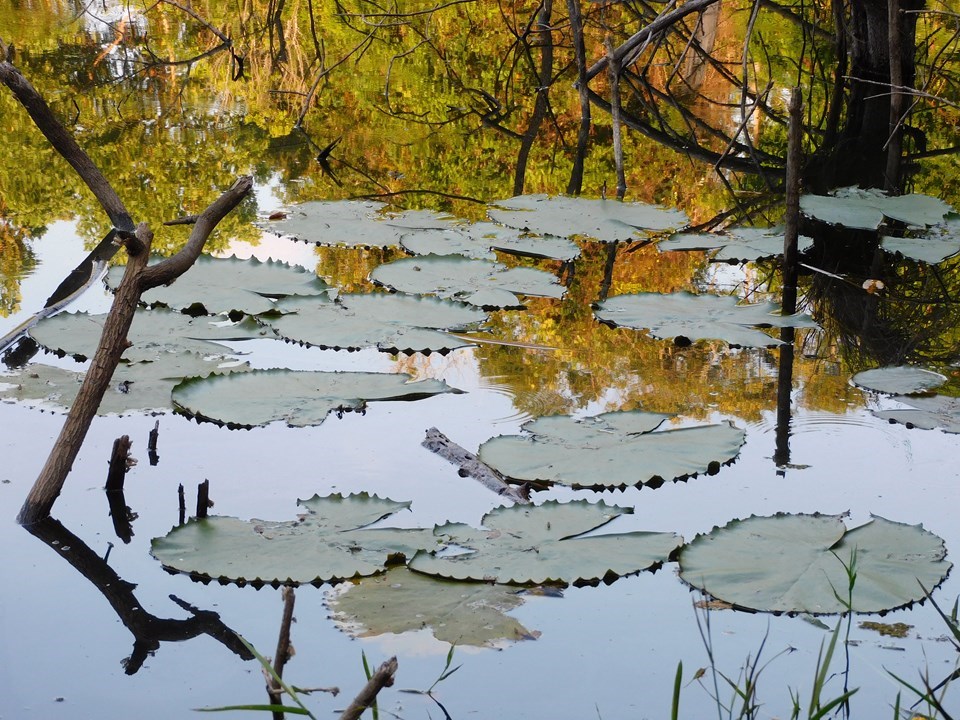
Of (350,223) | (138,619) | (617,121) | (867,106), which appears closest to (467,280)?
(350,223)

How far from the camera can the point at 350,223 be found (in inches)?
160

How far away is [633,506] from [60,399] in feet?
4.34

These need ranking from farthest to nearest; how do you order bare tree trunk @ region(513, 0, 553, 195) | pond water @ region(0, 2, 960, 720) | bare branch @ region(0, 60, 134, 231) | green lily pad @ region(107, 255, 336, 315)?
1. bare tree trunk @ region(513, 0, 553, 195)
2. green lily pad @ region(107, 255, 336, 315)
3. bare branch @ region(0, 60, 134, 231)
4. pond water @ region(0, 2, 960, 720)

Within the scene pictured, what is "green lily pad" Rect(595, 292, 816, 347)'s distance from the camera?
9.83 ft

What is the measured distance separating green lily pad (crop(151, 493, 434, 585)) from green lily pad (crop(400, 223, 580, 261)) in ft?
6.06

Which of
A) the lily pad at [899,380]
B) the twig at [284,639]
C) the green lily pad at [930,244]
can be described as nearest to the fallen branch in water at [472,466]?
the twig at [284,639]

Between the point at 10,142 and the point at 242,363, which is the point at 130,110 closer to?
the point at 10,142

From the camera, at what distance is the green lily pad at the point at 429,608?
1.62 m

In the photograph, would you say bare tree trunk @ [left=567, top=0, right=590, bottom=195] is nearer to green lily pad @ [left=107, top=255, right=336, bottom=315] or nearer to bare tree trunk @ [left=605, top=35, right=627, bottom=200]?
bare tree trunk @ [left=605, top=35, right=627, bottom=200]

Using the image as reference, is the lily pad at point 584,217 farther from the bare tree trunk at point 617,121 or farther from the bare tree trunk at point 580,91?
the bare tree trunk at point 580,91

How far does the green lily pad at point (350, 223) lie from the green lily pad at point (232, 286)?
0.50 m

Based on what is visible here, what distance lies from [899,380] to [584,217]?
1.72 metres

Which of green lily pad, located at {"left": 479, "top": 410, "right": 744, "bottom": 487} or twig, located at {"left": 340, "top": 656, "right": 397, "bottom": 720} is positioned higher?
twig, located at {"left": 340, "top": 656, "right": 397, "bottom": 720}

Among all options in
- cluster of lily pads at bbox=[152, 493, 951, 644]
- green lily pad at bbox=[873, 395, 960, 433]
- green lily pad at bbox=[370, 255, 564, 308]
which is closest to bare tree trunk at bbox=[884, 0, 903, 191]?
green lily pad at bbox=[370, 255, 564, 308]
